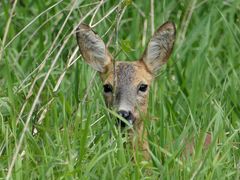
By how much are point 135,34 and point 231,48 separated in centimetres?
82

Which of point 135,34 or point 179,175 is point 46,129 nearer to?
point 179,175

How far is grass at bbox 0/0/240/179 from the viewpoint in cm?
598

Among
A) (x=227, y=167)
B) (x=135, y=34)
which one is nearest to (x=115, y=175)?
(x=227, y=167)

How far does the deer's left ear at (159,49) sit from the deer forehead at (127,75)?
0.34ft

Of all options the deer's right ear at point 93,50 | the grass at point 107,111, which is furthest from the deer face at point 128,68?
the grass at point 107,111

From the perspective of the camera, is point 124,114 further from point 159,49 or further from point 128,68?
point 159,49

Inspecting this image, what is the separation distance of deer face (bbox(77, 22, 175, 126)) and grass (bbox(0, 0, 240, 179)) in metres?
0.10

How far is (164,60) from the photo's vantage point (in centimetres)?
762

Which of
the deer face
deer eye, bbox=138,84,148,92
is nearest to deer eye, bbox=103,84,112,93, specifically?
the deer face

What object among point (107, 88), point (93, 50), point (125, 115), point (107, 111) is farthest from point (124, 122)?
point (93, 50)

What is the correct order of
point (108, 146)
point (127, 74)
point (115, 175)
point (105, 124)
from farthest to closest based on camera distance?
point (127, 74) → point (105, 124) → point (108, 146) → point (115, 175)

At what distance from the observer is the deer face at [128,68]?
7.03 meters

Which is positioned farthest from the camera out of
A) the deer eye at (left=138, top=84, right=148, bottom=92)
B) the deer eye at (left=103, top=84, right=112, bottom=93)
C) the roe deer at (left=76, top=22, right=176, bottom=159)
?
the deer eye at (left=138, top=84, right=148, bottom=92)

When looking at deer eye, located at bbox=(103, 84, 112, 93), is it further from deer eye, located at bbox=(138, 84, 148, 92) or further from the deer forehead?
deer eye, located at bbox=(138, 84, 148, 92)
